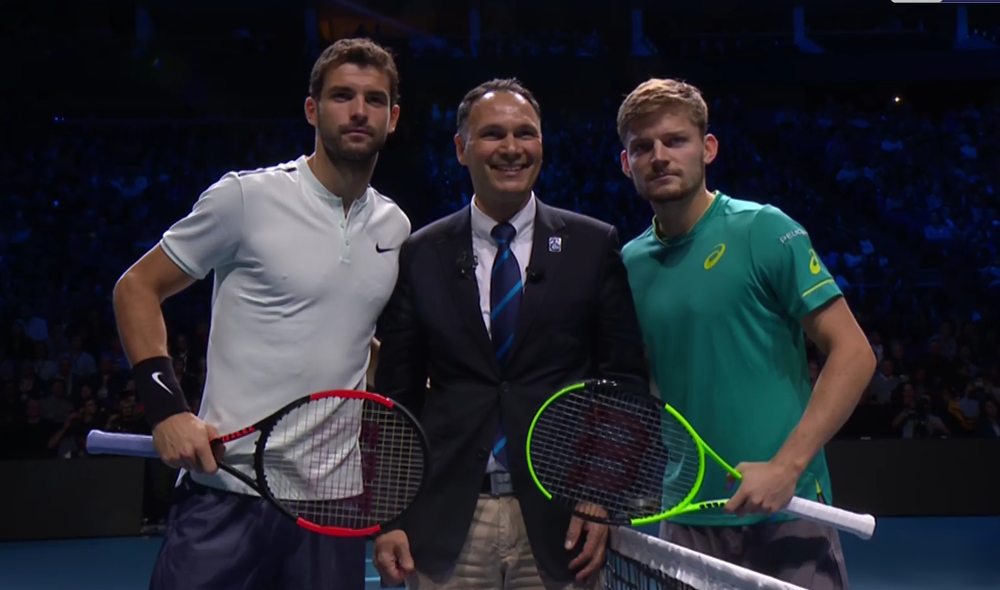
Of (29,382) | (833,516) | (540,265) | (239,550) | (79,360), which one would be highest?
(540,265)

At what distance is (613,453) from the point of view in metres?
2.63

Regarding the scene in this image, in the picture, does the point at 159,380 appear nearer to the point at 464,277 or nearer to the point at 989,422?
the point at 464,277

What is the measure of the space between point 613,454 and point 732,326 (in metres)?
0.44

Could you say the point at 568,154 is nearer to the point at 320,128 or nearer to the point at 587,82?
the point at 587,82

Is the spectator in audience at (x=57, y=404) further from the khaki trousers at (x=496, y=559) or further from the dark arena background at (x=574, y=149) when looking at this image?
the khaki trousers at (x=496, y=559)

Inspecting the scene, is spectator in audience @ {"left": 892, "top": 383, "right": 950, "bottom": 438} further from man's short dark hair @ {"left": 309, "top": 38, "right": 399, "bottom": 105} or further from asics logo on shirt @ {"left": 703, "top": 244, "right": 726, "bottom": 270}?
man's short dark hair @ {"left": 309, "top": 38, "right": 399, "bottom": 105}

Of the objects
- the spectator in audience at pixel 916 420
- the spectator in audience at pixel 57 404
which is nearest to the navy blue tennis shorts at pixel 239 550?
the spectator in audience at pixel 57 404

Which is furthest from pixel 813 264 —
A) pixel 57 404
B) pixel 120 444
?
pixel 57 404

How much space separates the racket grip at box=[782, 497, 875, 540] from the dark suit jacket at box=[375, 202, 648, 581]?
482mm

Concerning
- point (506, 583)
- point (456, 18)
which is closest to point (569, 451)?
point (506, 583)

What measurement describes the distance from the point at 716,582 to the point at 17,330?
34.1ft

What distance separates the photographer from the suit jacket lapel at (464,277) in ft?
8.55

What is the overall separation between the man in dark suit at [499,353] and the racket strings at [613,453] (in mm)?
67

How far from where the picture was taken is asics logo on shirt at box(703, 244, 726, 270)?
2.70m
